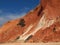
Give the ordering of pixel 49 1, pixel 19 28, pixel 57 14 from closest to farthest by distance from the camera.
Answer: pixel 57 14 → pixel 49 1 → pixel 19 28

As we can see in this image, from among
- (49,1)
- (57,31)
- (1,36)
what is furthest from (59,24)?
(1,36)

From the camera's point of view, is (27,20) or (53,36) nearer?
(53,36)

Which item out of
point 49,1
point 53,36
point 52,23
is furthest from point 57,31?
point 49,1

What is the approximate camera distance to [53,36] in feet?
207

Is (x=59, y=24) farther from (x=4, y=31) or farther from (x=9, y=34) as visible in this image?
(x=4, y=31)

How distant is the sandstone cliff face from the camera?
2579 inches

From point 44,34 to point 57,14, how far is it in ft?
38.8

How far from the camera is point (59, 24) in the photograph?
67.7 meters

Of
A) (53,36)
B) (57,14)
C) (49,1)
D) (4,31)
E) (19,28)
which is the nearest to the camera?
(53,36)

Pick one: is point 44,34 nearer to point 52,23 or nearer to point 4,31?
point 52,23

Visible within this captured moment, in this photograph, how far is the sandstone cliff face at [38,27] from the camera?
6550 cm

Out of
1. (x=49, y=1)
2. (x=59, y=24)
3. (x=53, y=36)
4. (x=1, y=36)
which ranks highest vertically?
(x=49, y=1)

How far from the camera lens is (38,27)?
75.8 metres

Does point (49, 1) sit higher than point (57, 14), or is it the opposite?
point (49, 1)
